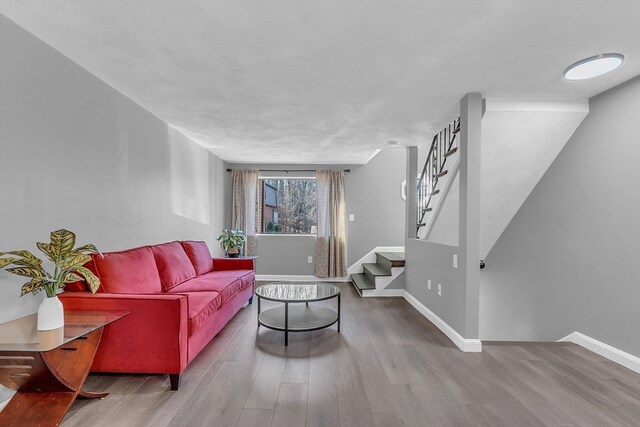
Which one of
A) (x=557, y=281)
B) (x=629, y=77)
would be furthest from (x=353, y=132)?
(x=557, y=281)

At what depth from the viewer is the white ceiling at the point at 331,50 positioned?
168 cm

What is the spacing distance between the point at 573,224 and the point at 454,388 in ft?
6.86

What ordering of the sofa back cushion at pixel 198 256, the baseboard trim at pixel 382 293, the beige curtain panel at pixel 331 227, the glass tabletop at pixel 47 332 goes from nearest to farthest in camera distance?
the glass tabletop at pixel 47 332
the sofa back cushion at pixel 198 256
the baseboard trim at pixel 382 293
the beige curtain panel at pixel 331 227

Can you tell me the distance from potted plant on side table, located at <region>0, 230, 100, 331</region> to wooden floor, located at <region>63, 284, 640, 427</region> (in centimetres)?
64

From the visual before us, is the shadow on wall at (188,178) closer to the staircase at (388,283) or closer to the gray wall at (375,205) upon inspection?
the gray wall at (375,205)

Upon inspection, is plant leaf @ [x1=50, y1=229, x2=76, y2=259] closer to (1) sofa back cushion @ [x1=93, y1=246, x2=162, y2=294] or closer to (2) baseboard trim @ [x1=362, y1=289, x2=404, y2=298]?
(1) sofa back cushion @ [x1=93, y1=246, x2=162, y2=294]

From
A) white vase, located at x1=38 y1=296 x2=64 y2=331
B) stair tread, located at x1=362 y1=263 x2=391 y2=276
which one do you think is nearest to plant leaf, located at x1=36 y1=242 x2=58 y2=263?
white vase, located at x1=38 y1=296 x2=64 y2=331

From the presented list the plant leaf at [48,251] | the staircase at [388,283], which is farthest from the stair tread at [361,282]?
the plant leaf at [48,251]

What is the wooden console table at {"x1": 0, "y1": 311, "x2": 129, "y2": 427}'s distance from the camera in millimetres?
1572

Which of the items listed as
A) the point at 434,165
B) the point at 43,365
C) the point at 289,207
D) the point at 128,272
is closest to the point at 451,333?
the point at 434,165

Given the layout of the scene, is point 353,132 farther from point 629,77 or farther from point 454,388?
point 454,388

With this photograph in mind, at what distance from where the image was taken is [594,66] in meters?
2.19

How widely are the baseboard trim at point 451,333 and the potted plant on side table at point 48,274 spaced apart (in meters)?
2.94

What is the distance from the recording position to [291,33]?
74.4 inches
